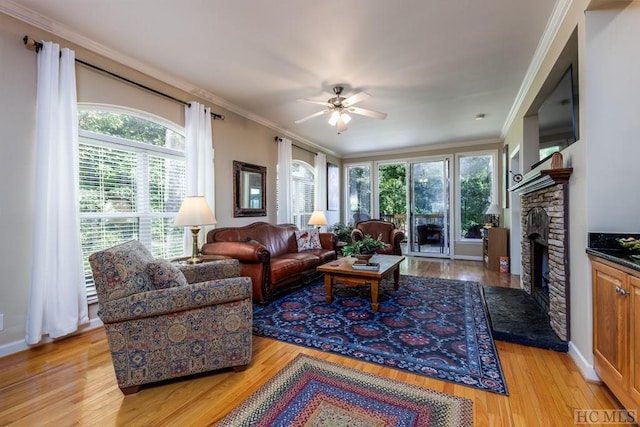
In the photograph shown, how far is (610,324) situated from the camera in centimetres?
166

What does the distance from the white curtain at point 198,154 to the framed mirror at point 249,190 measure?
60cm

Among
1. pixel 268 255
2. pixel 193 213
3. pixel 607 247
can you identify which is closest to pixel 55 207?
pixel 193 213

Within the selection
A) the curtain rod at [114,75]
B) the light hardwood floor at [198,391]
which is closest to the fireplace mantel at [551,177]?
the light hardwood floor at [198,391]

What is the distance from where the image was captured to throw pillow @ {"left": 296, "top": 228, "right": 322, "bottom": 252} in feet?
16.0

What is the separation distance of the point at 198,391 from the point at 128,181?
239 cm

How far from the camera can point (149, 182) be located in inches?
130

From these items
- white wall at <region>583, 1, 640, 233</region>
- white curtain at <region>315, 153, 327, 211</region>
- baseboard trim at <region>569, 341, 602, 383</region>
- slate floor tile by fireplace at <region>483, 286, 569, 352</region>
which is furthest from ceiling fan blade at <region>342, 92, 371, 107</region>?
white curtain at <region>315, 153, 327, 211</region>

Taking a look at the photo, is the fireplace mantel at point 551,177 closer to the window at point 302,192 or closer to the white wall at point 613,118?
the white wall at point 613,118

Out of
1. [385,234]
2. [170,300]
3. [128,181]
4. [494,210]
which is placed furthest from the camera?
[494,210]

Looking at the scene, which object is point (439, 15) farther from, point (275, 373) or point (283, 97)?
point (275, 373)

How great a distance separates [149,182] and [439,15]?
339cm

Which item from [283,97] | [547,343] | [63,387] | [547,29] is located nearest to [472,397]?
[547,343]

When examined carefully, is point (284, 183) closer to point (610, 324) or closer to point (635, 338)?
point (610, 324)

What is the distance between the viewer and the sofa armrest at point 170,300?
5.74 ft
